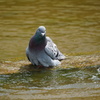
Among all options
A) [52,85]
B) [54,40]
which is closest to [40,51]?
[52,85]

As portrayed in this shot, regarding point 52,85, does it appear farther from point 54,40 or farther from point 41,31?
point 54,40

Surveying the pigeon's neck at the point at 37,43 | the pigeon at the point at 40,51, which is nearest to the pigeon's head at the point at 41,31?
the pigeon at the point at 40,51

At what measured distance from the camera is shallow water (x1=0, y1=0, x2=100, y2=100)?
24.3ft

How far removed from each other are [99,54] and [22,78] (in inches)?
84.4

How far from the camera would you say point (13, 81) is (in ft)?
26.0

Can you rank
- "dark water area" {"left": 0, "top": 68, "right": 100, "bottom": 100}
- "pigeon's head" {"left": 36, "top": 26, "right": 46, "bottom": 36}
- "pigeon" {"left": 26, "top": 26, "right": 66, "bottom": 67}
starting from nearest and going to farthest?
"dark water area" {"left": 0, "top": 68, "right": 100, "bottom": 100} < "pigeon's head" {"left": 36, "top": 26, "right": 46, "bottom": 36} < "pigeon" {"left": 26, "top": 26, "right": 66, "bottom": 67}

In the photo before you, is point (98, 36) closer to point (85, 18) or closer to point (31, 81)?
point (85, 18)

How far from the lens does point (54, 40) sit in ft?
43.2

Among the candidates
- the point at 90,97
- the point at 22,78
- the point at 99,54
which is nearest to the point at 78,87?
the point at 90,97

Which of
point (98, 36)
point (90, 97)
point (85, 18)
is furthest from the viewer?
point (85, 18)

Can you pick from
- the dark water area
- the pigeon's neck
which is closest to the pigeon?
the pigeon's neck

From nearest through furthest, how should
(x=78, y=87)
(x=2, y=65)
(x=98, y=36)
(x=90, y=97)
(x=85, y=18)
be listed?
1. (x=90, y=97)
2. (x=78, y=87)
3. (x=2, y=65)
4. (x=98, y=36)
5. (x=85, y=18)

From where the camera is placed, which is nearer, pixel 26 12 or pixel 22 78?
pixel 22 78

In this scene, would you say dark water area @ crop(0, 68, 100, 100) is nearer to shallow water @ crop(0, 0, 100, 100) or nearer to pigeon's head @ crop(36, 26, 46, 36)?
shallow water @ crop(0, 0, 100, 100)
